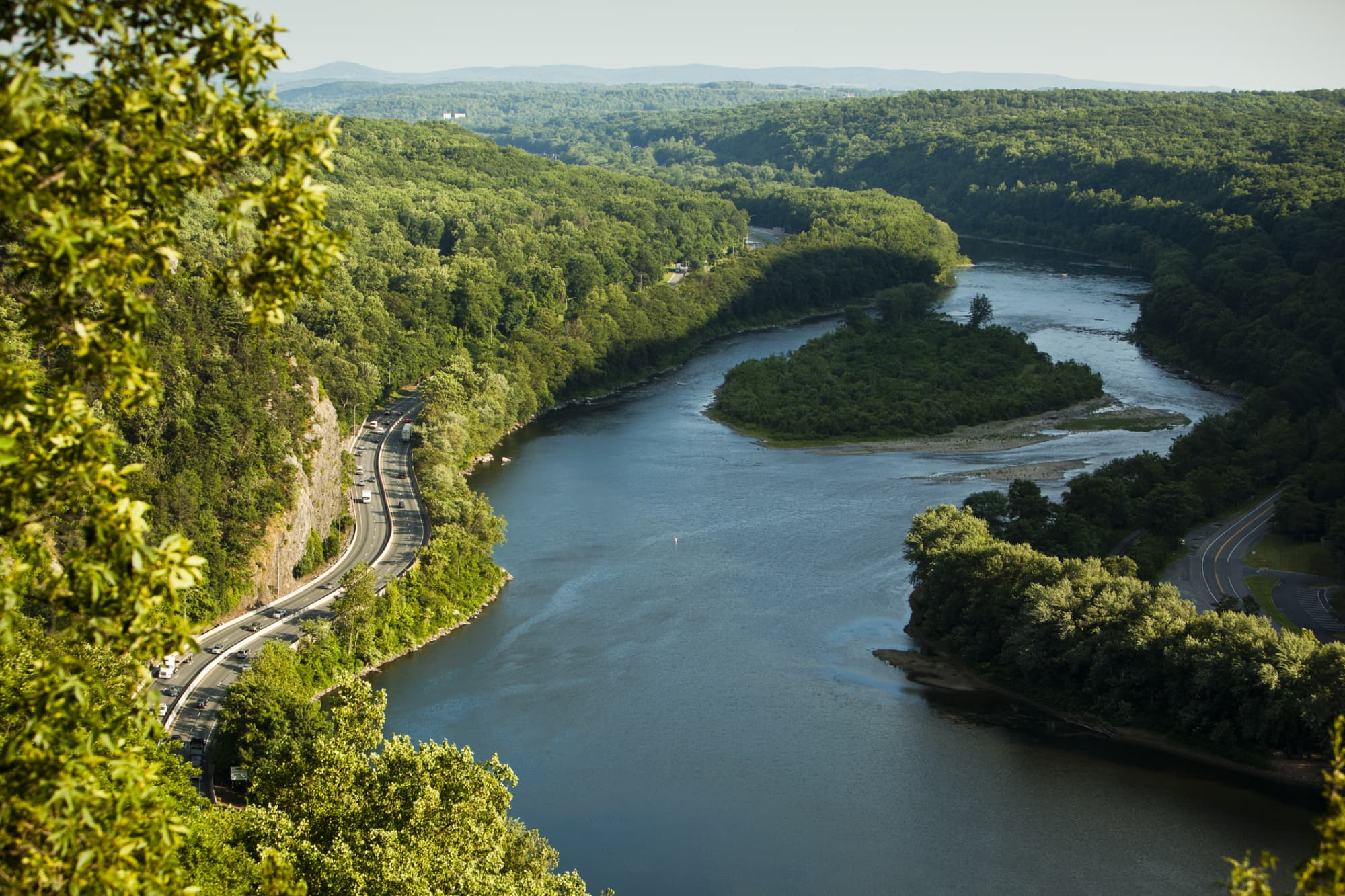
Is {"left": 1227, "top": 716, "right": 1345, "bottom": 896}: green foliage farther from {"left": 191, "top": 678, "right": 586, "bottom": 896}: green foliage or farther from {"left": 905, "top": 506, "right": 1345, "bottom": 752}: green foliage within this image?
{"left": 905, "top": 506, "right": 1345, "bottom": 752}: green foliage

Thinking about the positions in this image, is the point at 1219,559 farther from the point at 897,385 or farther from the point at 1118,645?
the point at 897,385

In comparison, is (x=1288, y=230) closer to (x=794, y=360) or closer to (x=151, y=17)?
(x=794, y=360)

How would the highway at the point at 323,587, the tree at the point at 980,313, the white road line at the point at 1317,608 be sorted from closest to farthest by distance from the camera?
the highway at the point at 323,587
the white road line at the point at 1317,608
the tree at the point at 980,313

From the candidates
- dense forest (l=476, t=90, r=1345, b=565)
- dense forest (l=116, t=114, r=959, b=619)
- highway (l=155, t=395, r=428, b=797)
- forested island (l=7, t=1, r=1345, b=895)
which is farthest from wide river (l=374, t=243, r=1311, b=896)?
dense forest (l=116, t=114, r=959, b=619)

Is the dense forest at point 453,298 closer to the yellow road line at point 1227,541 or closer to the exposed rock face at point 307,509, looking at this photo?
the exposed rock face at point 307,509

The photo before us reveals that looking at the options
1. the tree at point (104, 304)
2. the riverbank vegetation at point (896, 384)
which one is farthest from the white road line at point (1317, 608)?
the tree at point (104, 304)

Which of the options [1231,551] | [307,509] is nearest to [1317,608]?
[1231,551]
